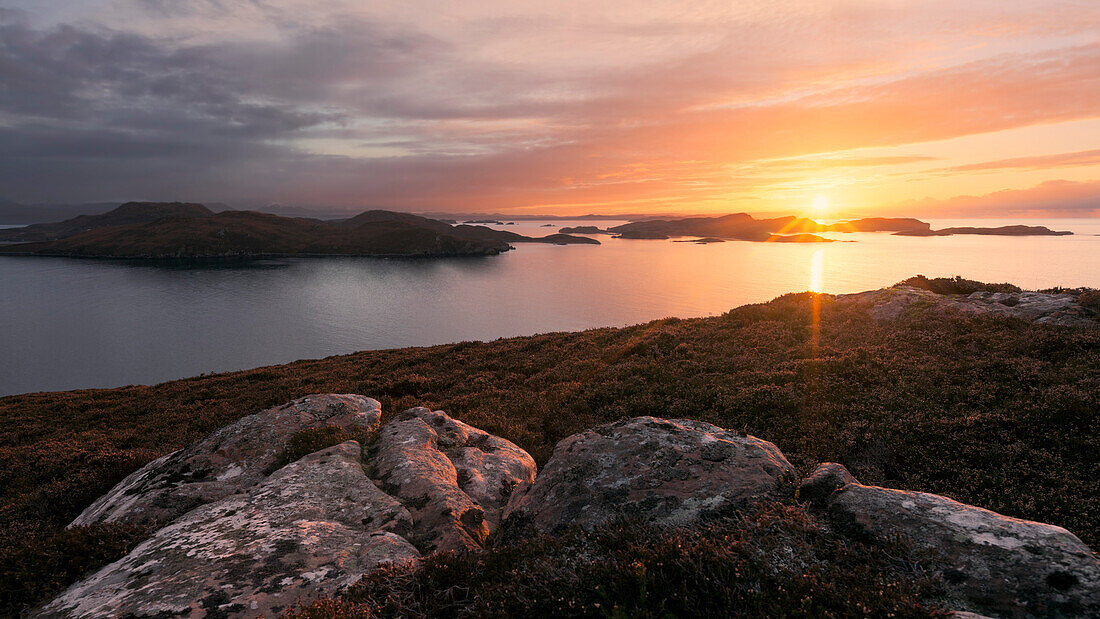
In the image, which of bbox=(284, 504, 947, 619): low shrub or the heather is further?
the heather

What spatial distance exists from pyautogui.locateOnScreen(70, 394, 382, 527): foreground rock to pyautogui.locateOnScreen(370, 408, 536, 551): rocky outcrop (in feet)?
6.52

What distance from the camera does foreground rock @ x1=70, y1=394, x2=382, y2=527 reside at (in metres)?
8.47

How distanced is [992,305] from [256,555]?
26.1 meters

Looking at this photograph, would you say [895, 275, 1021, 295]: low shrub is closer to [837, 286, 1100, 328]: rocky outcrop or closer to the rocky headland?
[837, 286, 1100, 328]: rocky outcrop

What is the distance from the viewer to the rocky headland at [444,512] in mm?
4527

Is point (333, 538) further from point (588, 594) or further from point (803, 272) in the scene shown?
point (803, 272)

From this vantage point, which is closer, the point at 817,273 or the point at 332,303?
the point at 332,303

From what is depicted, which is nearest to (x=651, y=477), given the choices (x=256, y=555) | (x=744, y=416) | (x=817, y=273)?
(x=256, y=555)

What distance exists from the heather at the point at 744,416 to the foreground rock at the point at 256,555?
1.17 metres

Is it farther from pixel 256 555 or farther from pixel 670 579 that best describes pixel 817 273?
pixel 256 555

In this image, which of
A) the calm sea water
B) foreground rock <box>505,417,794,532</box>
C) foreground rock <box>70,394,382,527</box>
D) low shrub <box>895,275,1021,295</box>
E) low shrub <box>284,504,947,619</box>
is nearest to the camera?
low shrub <box>284,504,947,619</box>

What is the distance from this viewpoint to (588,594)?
4.48 metres

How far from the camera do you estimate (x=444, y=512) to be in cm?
739

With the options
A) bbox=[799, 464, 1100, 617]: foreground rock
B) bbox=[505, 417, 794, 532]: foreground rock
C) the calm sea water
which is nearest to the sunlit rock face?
bbox=[505, 417, 794, 532]: foreground rock
